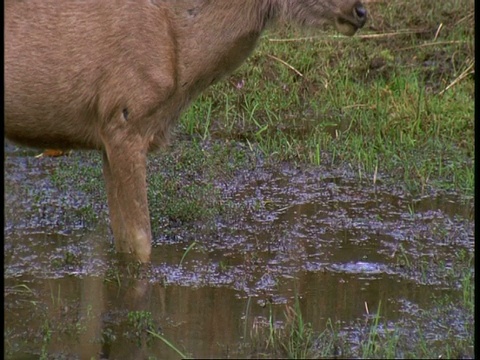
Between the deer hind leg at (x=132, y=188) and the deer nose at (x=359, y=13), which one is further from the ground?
the deer nose at (x=359, y=13)

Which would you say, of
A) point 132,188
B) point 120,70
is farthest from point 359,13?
point 132,188

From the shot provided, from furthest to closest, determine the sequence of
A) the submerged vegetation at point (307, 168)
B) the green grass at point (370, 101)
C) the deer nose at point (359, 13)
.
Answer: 1. the green grass at point (370, 101)
2. the deer nose at point (359, 13)
3. the submerged vegetation at point (307, 168)

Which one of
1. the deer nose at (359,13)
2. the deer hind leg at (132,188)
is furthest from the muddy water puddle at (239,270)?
the deer nose at (359,13)

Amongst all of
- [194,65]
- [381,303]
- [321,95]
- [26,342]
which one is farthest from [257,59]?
[26,342]

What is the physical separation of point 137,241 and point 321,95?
3636 mm

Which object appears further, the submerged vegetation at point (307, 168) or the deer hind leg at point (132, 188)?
the deer hind leg at point (132, 188)

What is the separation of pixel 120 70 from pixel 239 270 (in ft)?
4.78

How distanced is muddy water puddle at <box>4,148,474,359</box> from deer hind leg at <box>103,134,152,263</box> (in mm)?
166

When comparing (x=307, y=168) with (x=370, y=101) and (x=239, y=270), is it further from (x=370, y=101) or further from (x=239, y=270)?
(x=239, y=270)

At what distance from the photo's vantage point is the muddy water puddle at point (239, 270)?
5805mm

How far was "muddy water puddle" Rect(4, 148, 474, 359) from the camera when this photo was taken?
19.0 ft

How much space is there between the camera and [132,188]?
7.06 m

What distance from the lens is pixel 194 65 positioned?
712cm

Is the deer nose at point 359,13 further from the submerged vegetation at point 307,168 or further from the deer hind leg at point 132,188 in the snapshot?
the deer hind leg at point 132,188
